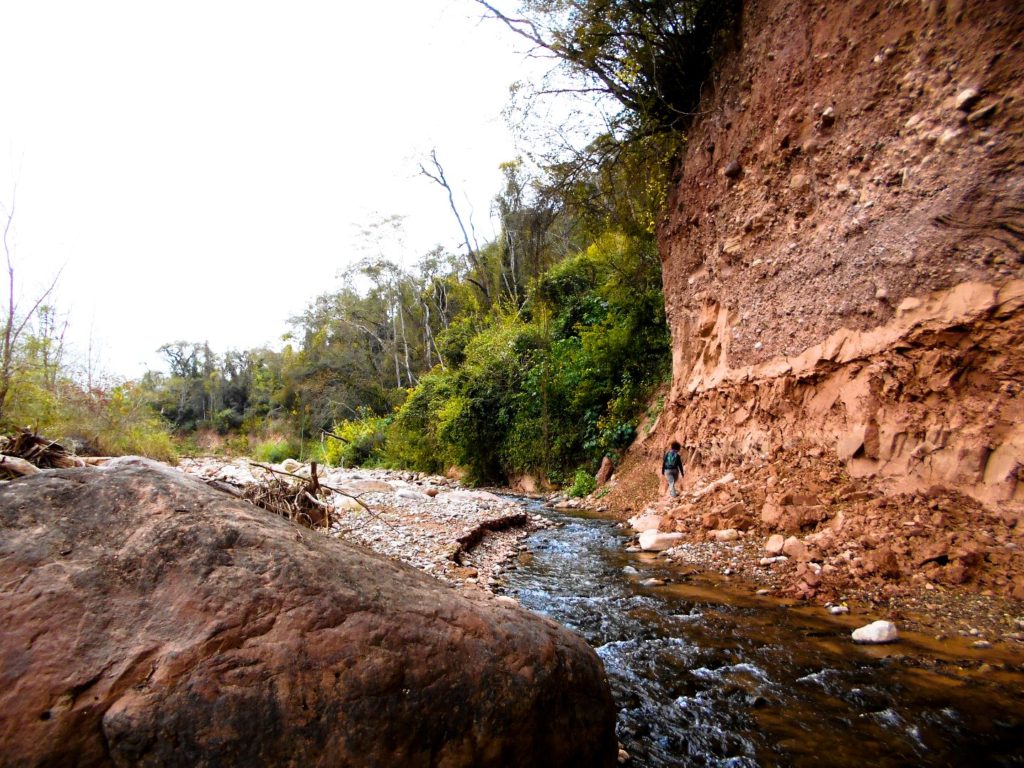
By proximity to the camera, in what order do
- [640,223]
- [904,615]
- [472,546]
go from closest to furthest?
[904,615] → [472,546] → [640,223]

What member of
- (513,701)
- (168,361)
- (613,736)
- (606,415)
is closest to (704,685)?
(613,736)

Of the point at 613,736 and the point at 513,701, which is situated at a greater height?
the point at 513,701

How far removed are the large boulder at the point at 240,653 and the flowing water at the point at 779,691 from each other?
74cm

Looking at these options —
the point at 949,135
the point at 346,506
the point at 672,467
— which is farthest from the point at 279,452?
the point at 949,135

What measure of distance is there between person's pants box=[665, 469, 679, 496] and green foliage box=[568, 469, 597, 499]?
3223 millimetres

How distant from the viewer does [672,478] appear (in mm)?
9523

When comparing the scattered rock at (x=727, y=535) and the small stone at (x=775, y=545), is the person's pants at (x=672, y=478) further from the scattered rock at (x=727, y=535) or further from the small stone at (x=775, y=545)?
the small stone at (x=775, y=545)

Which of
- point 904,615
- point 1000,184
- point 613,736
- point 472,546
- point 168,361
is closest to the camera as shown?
point 613,736

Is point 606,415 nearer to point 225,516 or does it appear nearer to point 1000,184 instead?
point 1000,184

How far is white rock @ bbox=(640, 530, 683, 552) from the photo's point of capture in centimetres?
671

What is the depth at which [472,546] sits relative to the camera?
292 inches

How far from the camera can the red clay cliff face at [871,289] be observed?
4527 millimetres

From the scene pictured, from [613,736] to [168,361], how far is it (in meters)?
55.0

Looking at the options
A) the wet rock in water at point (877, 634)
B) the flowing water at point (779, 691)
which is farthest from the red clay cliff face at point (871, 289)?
the flowing water at point (779, 691)
